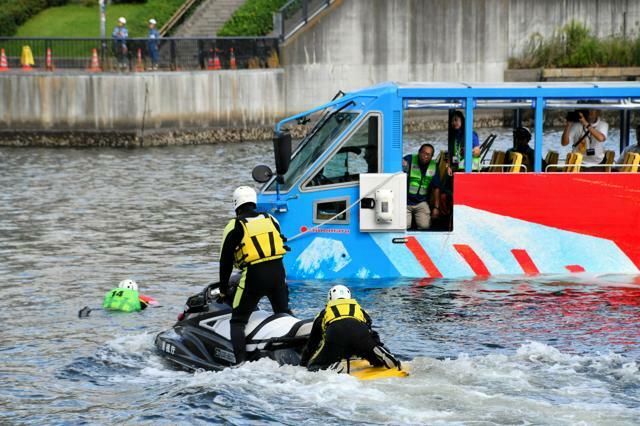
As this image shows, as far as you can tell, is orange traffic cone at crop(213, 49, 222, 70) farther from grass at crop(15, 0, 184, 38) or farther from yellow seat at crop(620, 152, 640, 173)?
yellow seat at crop(620, 152, 640, 173)

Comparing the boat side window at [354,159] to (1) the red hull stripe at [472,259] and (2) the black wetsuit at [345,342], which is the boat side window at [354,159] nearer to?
(1) the red hull stripe at [472,259]

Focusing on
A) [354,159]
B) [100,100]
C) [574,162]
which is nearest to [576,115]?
[574,162]

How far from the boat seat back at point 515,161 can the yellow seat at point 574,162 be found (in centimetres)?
71

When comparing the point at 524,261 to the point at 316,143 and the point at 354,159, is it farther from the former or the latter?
the point at 316,143

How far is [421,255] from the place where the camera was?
17859mm

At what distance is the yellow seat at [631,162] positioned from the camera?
18.1m

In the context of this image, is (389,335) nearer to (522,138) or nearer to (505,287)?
(505,287)

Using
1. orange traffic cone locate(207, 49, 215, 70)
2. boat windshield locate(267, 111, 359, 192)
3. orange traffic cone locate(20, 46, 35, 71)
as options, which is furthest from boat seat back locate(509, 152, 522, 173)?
orange traffic cone locate(20, 46, 35, 71)

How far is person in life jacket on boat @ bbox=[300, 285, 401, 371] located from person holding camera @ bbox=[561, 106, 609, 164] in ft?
25.1

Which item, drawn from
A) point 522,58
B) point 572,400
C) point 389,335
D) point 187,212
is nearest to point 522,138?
point 389,335

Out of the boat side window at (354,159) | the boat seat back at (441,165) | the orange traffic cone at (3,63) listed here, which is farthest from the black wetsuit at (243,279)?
the orange traffic cone at (3,63)

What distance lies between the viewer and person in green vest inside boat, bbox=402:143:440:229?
1817cm

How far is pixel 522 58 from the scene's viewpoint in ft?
159

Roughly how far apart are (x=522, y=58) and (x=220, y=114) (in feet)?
43.9
